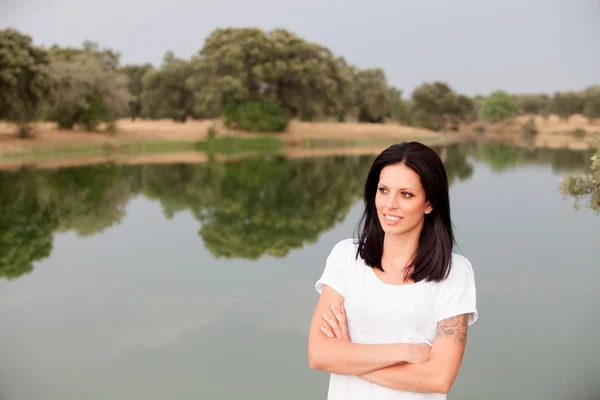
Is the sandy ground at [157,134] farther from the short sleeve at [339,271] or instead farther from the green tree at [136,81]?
the short sleeve at [339,271]

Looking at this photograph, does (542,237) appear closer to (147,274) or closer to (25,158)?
(147,274)

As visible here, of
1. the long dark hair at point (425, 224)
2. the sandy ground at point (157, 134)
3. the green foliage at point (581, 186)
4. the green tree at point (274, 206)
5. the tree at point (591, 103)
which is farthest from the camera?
the tree at point (591, 103)

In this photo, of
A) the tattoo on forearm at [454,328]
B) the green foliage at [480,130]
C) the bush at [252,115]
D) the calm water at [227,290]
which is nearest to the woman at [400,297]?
the tattoo on forearm at [454,328]

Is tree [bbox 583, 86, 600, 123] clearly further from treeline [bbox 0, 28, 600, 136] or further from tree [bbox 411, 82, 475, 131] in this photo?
tree [bbox 411, 82, 475, 131]

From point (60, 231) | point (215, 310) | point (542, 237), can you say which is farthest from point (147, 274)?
point (542, 237)

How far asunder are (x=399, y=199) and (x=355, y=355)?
501mm

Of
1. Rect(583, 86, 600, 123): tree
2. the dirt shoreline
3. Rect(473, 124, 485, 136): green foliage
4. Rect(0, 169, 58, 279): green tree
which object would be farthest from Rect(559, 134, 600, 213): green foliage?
Rect(473, 124, 485, 136): green foliage

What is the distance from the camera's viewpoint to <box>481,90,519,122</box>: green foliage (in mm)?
61000

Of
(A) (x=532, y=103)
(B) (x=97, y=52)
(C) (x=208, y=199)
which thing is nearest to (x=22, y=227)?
(C) (x=208, y=199)

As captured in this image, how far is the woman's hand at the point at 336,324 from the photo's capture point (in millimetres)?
1949

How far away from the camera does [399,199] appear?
73.8 inches

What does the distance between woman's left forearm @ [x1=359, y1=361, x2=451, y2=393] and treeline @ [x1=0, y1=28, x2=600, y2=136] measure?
27778 millimetres

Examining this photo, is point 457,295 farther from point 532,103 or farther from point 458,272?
point 532,103

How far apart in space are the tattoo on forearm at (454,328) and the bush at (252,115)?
38623mm
